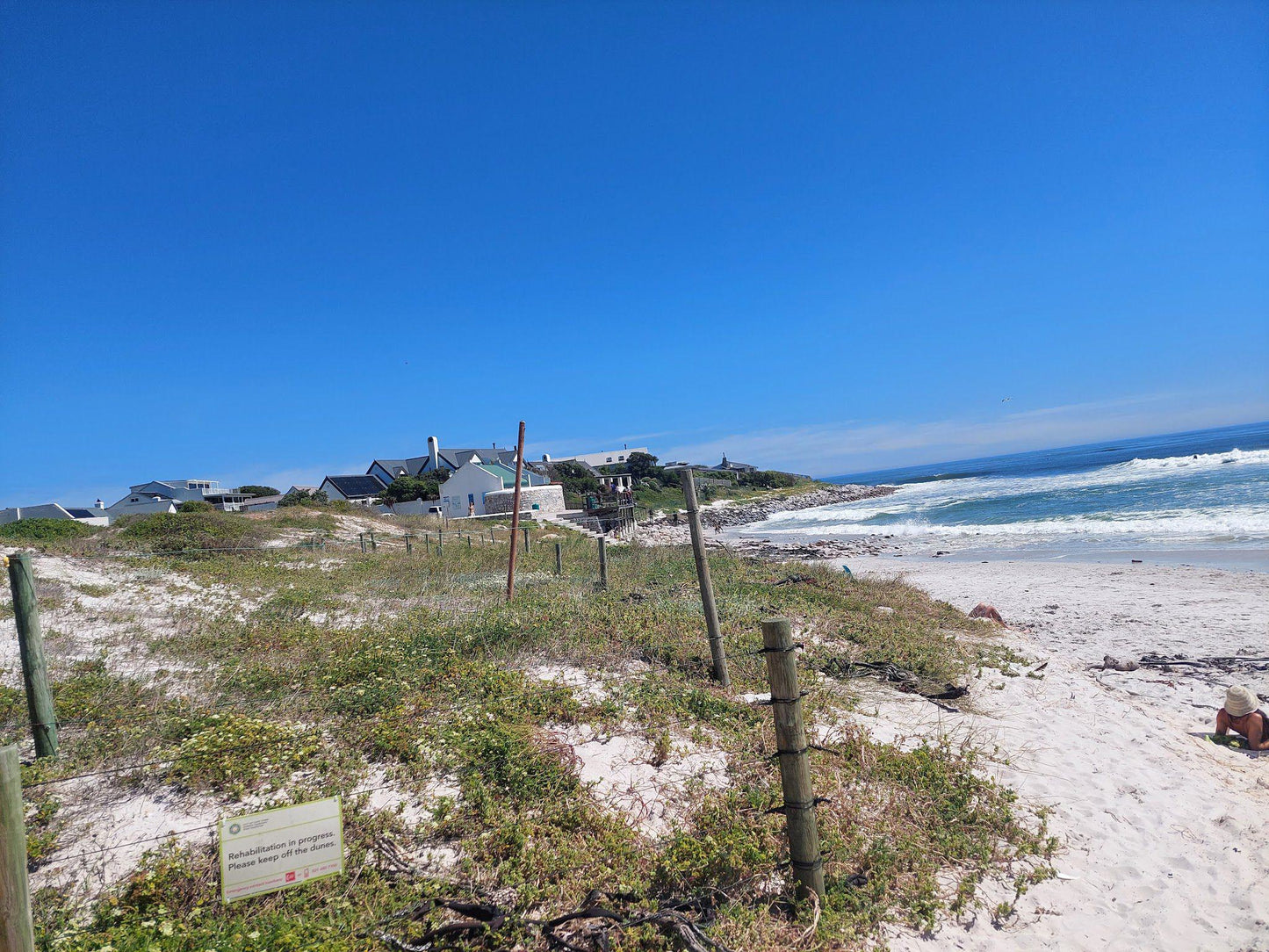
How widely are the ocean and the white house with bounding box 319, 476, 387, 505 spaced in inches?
1450

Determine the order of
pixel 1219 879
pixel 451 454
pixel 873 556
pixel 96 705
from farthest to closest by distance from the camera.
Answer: pixel 451 454 → pixel 873 556 → pixel 96 705 → pixel 1219 879

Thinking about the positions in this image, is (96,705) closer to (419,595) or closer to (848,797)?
(419,595)

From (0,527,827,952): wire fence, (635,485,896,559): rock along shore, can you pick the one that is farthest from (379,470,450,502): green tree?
(0,527,827,952): wire fence

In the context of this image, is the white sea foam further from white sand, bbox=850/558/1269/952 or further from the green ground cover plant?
the green ground cover plant

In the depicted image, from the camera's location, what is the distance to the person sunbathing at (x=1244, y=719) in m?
6.12

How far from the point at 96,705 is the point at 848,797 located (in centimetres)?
658

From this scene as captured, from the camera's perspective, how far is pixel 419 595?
11.0 meters

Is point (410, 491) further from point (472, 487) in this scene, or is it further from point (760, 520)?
point (760, 520)

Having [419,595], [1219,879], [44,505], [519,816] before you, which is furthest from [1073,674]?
[44,505]

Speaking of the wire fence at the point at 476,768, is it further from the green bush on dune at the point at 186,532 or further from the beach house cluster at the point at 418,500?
the beach house cluster at the point at 418,500

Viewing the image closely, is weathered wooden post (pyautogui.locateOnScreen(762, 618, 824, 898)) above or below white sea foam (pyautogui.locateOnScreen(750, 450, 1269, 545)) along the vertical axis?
Result: above

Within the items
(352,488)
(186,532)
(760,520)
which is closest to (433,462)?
(352,488)

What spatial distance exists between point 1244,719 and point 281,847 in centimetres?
886

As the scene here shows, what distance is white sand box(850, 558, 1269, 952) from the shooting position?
3.67 metres
